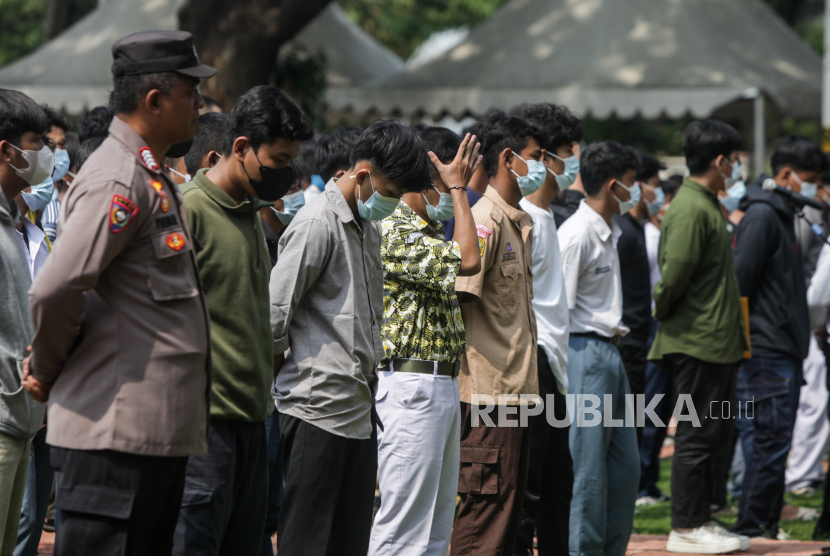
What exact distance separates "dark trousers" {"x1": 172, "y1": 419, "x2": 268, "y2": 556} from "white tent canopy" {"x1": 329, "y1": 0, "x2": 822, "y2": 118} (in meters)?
8.24

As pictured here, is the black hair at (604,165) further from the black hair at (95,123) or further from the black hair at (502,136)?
the black hair at (95,123)

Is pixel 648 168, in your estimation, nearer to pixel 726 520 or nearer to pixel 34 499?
pixel 726 520

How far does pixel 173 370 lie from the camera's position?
252 cm

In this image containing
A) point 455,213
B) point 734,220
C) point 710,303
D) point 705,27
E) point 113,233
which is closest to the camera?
point 113,233

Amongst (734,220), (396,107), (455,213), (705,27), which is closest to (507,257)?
(455,213)

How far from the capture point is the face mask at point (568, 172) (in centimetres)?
494

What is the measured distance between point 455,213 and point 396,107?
24.7 ft

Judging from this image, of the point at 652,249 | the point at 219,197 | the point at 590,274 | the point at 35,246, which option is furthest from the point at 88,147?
the point at 652,249

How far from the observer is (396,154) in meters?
3.57

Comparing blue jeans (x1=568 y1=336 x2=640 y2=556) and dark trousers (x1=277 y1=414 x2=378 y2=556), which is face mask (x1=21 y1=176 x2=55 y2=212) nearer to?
dark trousers (x1=277 y1=414 x2=378 y2=556)

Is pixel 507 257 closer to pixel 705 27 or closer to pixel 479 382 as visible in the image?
pixel 479 382

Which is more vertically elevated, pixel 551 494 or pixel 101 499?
pixel 101 499

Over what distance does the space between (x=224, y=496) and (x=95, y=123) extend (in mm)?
2290
